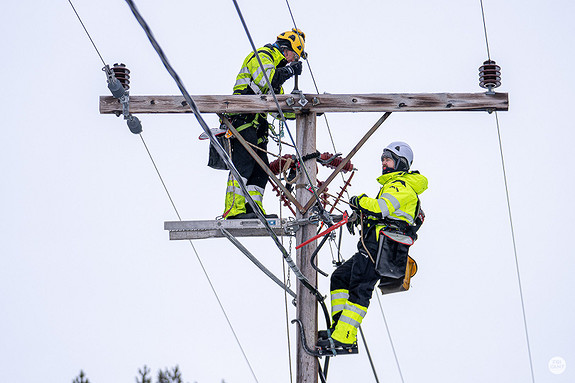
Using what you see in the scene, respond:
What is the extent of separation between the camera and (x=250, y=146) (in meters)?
9.30

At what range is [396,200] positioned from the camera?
321 inches

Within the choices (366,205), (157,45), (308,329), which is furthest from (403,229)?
(157,45)

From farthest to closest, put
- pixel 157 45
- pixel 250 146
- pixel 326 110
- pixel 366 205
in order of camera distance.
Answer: pixel 250 146, pixel 326 110, pixel 366 205, pixel 157 45

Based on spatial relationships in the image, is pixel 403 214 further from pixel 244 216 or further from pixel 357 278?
pixel 244 216

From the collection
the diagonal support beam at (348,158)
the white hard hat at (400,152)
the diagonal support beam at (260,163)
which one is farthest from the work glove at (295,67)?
the white hard hat at (400,152)

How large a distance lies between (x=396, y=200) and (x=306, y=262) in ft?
3.33

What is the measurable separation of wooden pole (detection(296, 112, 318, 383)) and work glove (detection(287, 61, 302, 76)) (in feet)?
2.69

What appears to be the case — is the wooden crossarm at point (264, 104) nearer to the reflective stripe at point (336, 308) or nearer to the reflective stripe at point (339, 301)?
the reflective stripe at point (339, 301)

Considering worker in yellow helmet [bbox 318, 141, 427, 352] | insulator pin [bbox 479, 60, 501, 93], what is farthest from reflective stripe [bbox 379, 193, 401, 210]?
insulator pin [bbox 479, 60, 501, 93]

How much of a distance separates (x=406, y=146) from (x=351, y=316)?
170cm

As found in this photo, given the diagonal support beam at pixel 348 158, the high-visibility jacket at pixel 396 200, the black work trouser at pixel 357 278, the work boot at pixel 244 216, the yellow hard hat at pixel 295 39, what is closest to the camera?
the high-visibility jacket at pixel 396 200

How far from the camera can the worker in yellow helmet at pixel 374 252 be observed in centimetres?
812

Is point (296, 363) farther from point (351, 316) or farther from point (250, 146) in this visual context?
point (250, 146)

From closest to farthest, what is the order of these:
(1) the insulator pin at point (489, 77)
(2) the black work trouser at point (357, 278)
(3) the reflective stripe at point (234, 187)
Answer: (2) the black work trouser at point (357, 278) → (1) the insulator pin at point (489, 77) → (3) the reflective stripe at point (234, 187)
